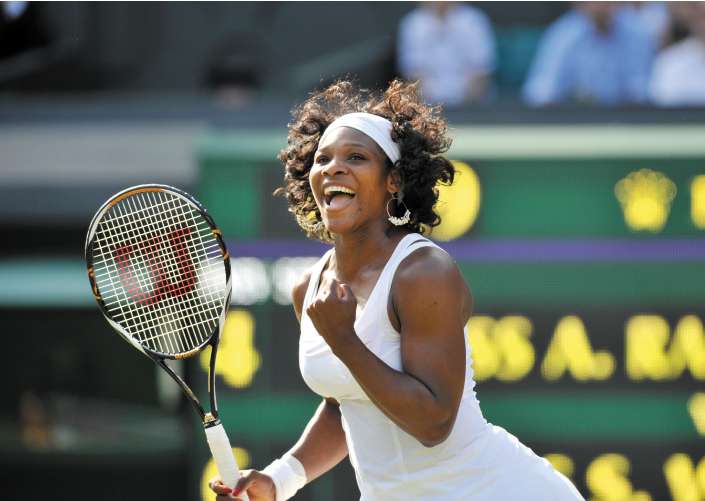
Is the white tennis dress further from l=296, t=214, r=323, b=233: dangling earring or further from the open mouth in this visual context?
l=296, t=214, r=323, b=233: dangling earring

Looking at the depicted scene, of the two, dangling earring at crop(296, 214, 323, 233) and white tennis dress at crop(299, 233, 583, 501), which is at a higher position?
dangling earring at crop(296, 214, 323, 233)

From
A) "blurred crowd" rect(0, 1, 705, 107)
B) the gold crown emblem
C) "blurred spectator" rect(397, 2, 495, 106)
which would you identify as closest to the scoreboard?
the gold crown emblem

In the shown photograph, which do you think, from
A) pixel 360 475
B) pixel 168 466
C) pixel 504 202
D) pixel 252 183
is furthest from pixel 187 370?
pixel 360 475

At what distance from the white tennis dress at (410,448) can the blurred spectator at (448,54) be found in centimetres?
349

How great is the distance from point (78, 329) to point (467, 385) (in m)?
4.05

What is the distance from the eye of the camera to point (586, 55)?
20.0ft

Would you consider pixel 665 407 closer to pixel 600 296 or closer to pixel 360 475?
pixel 600 296

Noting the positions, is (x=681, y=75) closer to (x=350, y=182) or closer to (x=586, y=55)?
(x=586, y=55)

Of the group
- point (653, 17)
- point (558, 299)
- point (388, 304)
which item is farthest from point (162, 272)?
point (653, 17)

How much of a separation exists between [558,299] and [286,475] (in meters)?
1.99

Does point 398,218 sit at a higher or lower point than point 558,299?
higher

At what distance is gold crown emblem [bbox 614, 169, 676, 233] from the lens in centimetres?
497

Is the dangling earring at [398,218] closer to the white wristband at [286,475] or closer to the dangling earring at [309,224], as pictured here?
the dangling earring at [309,224]

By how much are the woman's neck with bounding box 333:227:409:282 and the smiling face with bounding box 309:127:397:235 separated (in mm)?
28
